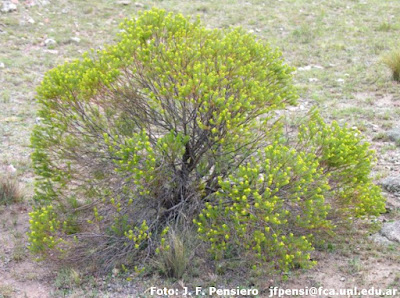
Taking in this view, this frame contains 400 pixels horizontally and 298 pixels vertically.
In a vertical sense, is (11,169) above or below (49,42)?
below

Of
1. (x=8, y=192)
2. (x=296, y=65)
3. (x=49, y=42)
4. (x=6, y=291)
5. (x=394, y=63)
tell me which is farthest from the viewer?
(x=49, y=42)

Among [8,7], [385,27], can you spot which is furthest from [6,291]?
[385,27]

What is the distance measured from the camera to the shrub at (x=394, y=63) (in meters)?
8.16

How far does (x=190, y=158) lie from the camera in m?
4.48

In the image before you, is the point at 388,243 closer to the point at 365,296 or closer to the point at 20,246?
the point at 365,296

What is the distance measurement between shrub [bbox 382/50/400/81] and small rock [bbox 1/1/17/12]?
26.4 ft

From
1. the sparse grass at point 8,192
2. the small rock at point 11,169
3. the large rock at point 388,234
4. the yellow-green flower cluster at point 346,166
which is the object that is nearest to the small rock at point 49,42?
the small rock at point 11,169

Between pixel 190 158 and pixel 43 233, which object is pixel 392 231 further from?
pixel 43 233

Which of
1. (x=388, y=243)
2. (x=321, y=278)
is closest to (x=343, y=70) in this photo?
(x=388, y=243)

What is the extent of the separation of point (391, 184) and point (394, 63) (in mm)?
3522

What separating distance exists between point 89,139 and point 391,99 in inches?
206

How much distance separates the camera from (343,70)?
9070mm

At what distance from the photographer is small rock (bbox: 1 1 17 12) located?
11.0m

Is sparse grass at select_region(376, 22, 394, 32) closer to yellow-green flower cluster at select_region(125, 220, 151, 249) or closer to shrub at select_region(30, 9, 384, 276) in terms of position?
shrub at select_region(30, 9, 384, 276)
